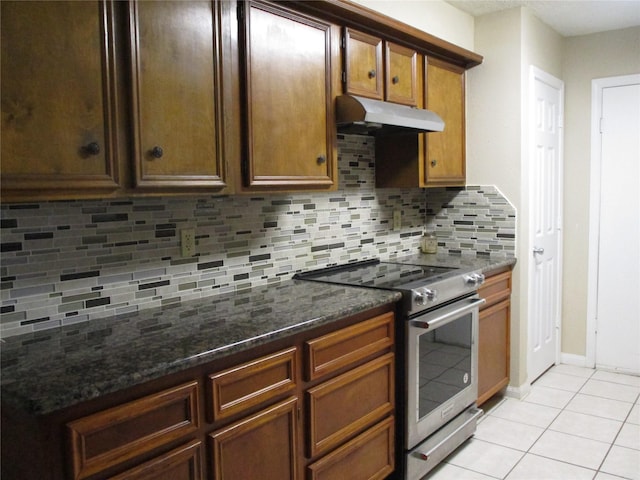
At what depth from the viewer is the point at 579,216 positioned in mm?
3869

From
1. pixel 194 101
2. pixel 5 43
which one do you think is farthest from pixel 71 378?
pixel 194 101

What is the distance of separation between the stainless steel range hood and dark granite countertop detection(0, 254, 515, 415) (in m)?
0.75

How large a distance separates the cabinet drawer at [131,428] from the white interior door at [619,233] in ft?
11.1

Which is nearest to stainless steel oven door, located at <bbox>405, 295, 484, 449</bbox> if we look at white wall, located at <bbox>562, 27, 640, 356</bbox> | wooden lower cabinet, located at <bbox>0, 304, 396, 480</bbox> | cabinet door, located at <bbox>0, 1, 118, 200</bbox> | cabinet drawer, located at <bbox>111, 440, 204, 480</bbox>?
wooden lower cabinet, located at <bbox>0, 304, 396, 480</bbox>

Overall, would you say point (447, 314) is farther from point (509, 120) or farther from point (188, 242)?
point (509, 120)

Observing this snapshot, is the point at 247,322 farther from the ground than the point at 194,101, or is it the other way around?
the point at 194,101

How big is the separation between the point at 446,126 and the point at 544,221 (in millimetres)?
1041

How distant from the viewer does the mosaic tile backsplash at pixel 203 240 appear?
1.67 m

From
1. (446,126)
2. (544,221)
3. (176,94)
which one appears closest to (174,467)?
(176,94)

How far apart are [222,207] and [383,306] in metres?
0.80

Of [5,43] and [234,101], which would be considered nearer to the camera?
[5,43]

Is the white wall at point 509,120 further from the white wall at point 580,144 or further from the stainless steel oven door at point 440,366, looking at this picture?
the stainless steel oven door at point 440,366

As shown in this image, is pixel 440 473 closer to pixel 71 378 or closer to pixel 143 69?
pixel 71 378

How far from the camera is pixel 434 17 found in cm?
306
